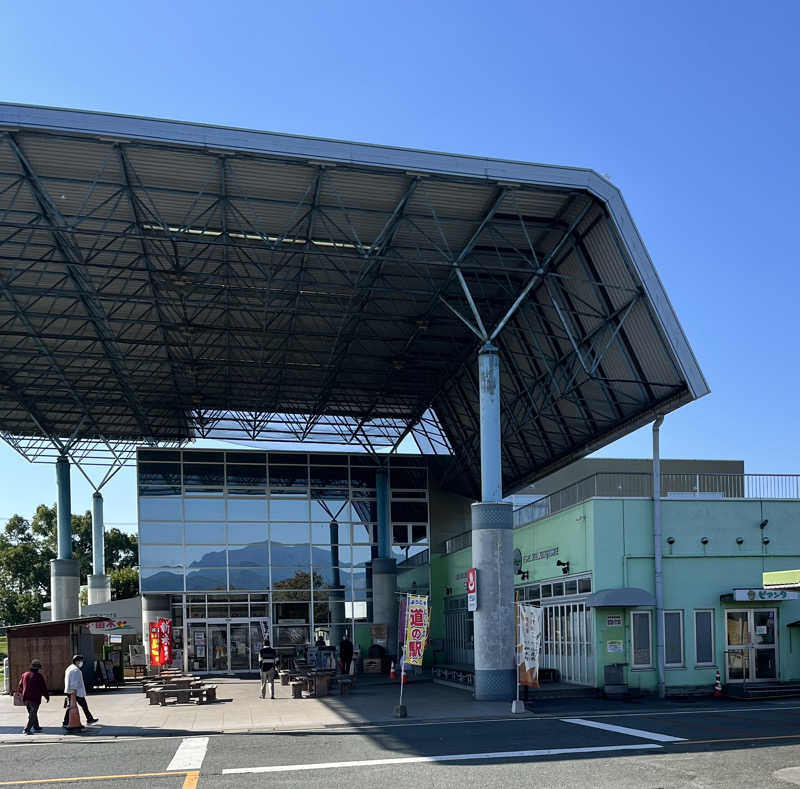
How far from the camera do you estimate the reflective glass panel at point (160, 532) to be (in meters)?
40.0

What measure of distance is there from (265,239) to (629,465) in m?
34.3

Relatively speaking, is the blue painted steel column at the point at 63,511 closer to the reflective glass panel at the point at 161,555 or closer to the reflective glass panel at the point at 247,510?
the reflective glass panel at the point at 161,555

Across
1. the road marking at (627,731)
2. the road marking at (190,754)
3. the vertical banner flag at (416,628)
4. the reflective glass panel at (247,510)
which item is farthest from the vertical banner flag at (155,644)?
the road marking at (627,731)

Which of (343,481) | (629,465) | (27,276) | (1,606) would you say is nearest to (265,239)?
(27,276)

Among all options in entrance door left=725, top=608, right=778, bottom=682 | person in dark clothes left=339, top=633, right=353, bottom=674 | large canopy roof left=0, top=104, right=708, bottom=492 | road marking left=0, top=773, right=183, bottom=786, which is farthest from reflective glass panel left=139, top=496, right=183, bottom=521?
road marking left=0, top=773, right=183, bottom=786

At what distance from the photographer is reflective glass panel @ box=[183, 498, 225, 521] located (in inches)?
1599

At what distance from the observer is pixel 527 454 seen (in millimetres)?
38594

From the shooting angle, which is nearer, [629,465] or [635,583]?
[635,583]

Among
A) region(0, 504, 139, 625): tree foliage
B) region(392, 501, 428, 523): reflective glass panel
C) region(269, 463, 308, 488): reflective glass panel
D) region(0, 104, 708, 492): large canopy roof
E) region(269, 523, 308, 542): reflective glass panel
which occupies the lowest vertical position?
region(0, 504, 139, 625): tree foliage

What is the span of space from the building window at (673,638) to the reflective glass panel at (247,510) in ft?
67.3

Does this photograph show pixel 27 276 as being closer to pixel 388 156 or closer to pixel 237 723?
pixel 388 156

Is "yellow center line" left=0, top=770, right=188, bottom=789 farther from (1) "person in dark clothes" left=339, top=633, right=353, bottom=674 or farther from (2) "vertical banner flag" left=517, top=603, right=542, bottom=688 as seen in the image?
(1) "person in dark clothes" left=339, top=633, right=353, bottom=674

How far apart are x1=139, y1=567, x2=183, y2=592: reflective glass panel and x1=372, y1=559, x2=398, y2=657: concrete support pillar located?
7961 millimetres

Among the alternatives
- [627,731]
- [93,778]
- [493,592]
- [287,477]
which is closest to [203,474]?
[287,477]
